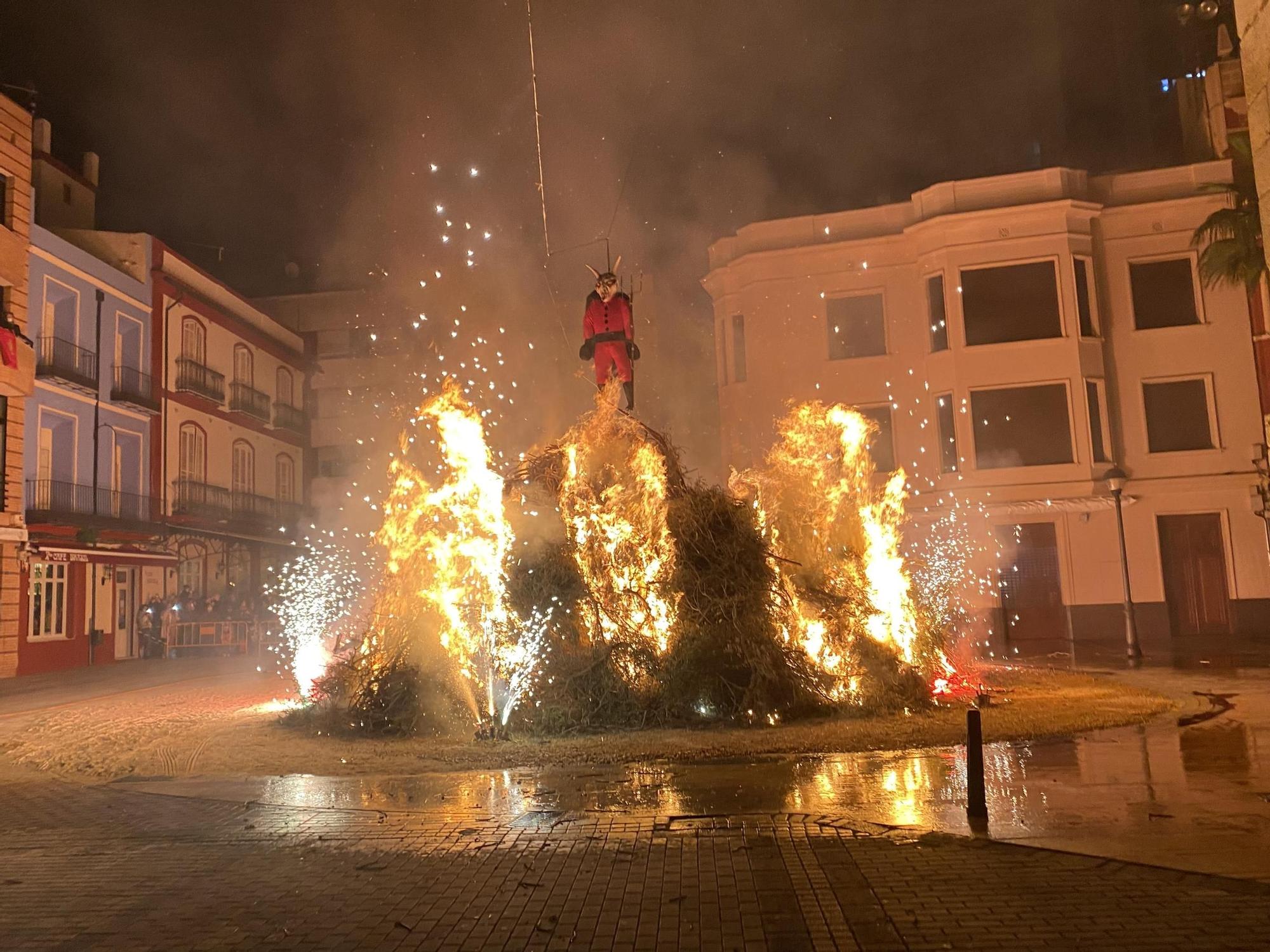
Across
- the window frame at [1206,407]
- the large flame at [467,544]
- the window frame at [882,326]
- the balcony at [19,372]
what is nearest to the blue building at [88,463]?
the balcony at [19,372]

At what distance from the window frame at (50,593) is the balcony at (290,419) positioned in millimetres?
13982

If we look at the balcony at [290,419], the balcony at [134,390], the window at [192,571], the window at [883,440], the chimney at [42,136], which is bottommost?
the window at [192,571]

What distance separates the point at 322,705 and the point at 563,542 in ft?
12.9

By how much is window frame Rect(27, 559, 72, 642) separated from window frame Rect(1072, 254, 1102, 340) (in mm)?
26598

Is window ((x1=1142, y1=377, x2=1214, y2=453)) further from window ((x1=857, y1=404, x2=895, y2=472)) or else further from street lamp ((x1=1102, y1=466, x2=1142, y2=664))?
street lamp ((x1=1102, y1=466, x2=1142, y2=664))

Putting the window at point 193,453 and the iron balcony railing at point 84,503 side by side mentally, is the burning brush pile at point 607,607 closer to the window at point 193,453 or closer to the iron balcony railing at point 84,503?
the iron balcony railing at point 84,503

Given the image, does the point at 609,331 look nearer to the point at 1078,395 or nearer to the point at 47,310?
the point at 1078,395

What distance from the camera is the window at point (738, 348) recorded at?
2738 cm

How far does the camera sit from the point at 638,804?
305 inches

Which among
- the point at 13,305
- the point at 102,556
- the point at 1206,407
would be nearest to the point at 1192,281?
the point at 1206,407

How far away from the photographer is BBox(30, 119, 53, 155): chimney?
92.6 ft

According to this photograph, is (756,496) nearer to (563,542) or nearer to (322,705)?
(563,542)

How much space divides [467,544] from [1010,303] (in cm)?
1835

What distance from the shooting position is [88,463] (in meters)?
25.6
